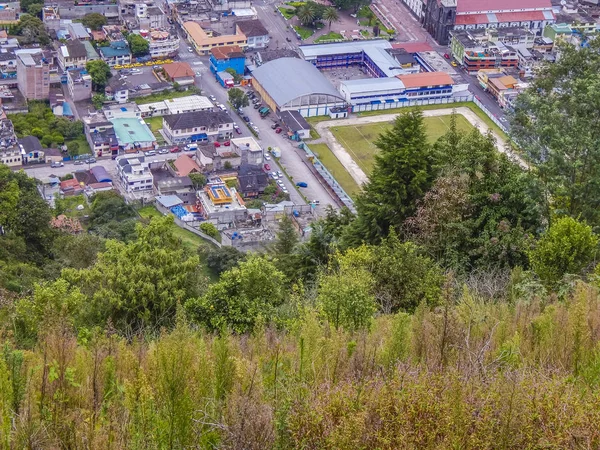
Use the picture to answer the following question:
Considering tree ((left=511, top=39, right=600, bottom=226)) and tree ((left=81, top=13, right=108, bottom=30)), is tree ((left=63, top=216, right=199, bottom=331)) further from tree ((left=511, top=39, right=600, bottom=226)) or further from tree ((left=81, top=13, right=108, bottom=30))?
tree ((left=81, top=13, right=108, bottom=30))

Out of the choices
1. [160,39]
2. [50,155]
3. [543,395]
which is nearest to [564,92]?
[543,395]

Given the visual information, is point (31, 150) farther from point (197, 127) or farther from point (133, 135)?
point (197, 127)

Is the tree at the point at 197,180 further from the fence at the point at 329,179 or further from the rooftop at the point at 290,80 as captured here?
the rooftop at the point at 290,80

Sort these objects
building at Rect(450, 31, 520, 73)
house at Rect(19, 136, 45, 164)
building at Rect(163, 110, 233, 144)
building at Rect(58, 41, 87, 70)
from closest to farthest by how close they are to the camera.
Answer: house at Rect(19, 136, 45, 164) → building at Rect(163, 110, 233, 144) → building at Rect(58, 41, 87, 70) → building at Rect(450, 31, 520, 73)

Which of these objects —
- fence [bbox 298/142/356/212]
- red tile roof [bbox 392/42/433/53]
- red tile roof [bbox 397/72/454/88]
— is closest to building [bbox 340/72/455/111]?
red tile roof [bbox 397/72/454/88]

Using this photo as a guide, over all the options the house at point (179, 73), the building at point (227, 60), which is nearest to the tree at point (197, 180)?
the house at point (179, 73)
